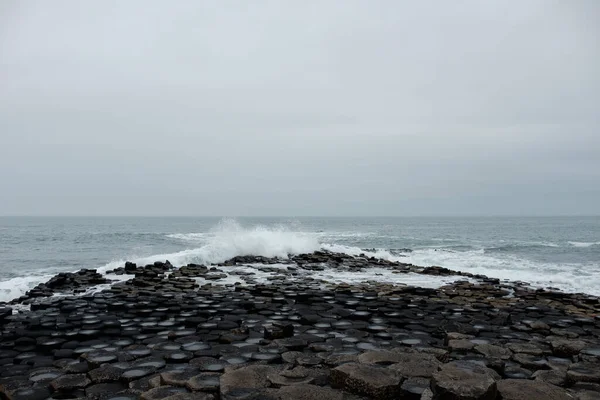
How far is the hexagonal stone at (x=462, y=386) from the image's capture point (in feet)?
14.1

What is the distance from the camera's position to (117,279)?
1666cm

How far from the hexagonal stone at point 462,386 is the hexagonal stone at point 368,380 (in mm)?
521

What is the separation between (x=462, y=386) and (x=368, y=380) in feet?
3.42

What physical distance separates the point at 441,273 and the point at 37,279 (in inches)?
627

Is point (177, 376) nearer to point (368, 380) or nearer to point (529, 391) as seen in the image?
point (368, 380)

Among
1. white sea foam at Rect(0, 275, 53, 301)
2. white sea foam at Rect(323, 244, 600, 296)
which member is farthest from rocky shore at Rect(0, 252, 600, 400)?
white sea foam at Rect(323, 244, 600, 296)

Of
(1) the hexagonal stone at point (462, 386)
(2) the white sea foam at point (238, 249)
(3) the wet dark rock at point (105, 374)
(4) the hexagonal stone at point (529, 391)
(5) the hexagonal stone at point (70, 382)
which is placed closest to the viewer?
(1) the hexagonal stone at point (462, 386)

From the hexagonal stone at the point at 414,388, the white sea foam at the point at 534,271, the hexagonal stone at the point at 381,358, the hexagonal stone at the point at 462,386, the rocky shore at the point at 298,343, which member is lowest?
the white sea foam at the point at 534,271

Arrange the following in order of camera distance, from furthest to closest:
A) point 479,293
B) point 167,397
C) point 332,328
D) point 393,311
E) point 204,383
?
point 479,293 < point 393,311 < point 332,328 < point 204,383 < point 167,397

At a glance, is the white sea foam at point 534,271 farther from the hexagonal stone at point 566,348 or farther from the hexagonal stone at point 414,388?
the hexagonal stone at point 414,388

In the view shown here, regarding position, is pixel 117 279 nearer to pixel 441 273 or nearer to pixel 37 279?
pixel 37 279

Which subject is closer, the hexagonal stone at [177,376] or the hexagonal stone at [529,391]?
the hexagonal stone at [529,391]

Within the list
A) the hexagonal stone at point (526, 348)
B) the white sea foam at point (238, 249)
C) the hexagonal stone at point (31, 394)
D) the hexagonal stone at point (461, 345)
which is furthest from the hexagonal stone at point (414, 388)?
the white sea foam at point (238, 249)

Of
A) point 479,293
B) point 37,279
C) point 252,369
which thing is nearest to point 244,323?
point 252,369
